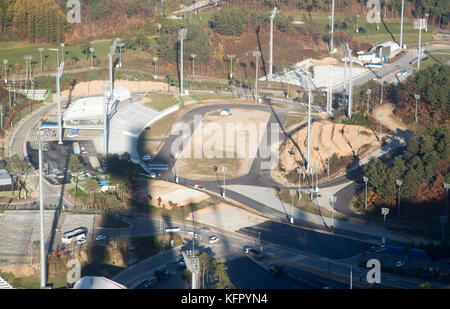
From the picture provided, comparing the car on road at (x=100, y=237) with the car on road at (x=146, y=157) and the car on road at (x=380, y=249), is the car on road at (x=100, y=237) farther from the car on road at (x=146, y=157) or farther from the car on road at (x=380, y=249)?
the car on road at (x=146, y=157)

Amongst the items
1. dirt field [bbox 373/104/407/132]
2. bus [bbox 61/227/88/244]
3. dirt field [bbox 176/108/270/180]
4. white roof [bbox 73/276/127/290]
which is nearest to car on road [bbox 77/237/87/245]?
bus [bbox 61/227/88/244]

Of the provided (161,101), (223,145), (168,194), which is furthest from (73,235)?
(161,101)

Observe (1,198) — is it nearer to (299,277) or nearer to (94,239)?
(94,239)

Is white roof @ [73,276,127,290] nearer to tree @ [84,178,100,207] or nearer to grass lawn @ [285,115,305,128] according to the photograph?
tree @ [84,178,100,207]

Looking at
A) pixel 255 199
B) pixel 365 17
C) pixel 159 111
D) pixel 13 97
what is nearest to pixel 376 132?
pixel 255 199

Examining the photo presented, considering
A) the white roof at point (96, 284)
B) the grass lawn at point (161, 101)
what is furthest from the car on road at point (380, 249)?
the grass lawn at point (161, 101)
